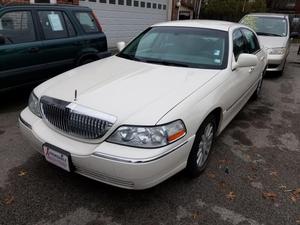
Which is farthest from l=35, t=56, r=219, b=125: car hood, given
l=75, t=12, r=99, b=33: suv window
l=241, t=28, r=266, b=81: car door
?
l=75, t=12, r=99, b=33: suv window

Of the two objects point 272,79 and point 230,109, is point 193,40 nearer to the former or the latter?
point 230,109

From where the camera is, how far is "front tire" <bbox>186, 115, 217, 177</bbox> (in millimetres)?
2887

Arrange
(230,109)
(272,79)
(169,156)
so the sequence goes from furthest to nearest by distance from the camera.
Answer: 1. (272,79)
2. (230,109)
3. (169,156)

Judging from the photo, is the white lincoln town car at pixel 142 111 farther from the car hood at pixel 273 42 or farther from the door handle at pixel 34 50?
the car hood at pixel 273 42

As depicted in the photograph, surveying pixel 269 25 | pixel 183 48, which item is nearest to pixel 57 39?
pixel 183 48

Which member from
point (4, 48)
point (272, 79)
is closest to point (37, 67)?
point (4, 48)

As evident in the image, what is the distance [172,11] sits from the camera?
1401cm

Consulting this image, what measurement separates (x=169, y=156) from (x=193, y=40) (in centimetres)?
192

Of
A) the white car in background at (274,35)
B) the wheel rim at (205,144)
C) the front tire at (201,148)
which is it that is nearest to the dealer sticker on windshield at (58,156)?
the front tire at (201,148)

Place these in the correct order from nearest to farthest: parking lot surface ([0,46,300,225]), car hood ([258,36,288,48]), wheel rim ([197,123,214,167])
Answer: parking lot surface ([0,46,300,225]), wheel rim ([197,123,214,167]), car hood ([258,36,288,48])

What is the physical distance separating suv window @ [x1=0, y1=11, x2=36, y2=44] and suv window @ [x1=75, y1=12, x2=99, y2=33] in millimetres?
1032

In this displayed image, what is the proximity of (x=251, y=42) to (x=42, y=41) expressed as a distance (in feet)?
11.2

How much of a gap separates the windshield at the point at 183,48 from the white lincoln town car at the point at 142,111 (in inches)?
0.5

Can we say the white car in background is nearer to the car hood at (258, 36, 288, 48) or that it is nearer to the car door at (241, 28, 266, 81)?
the car hood at (258, 36, 288, 48)
